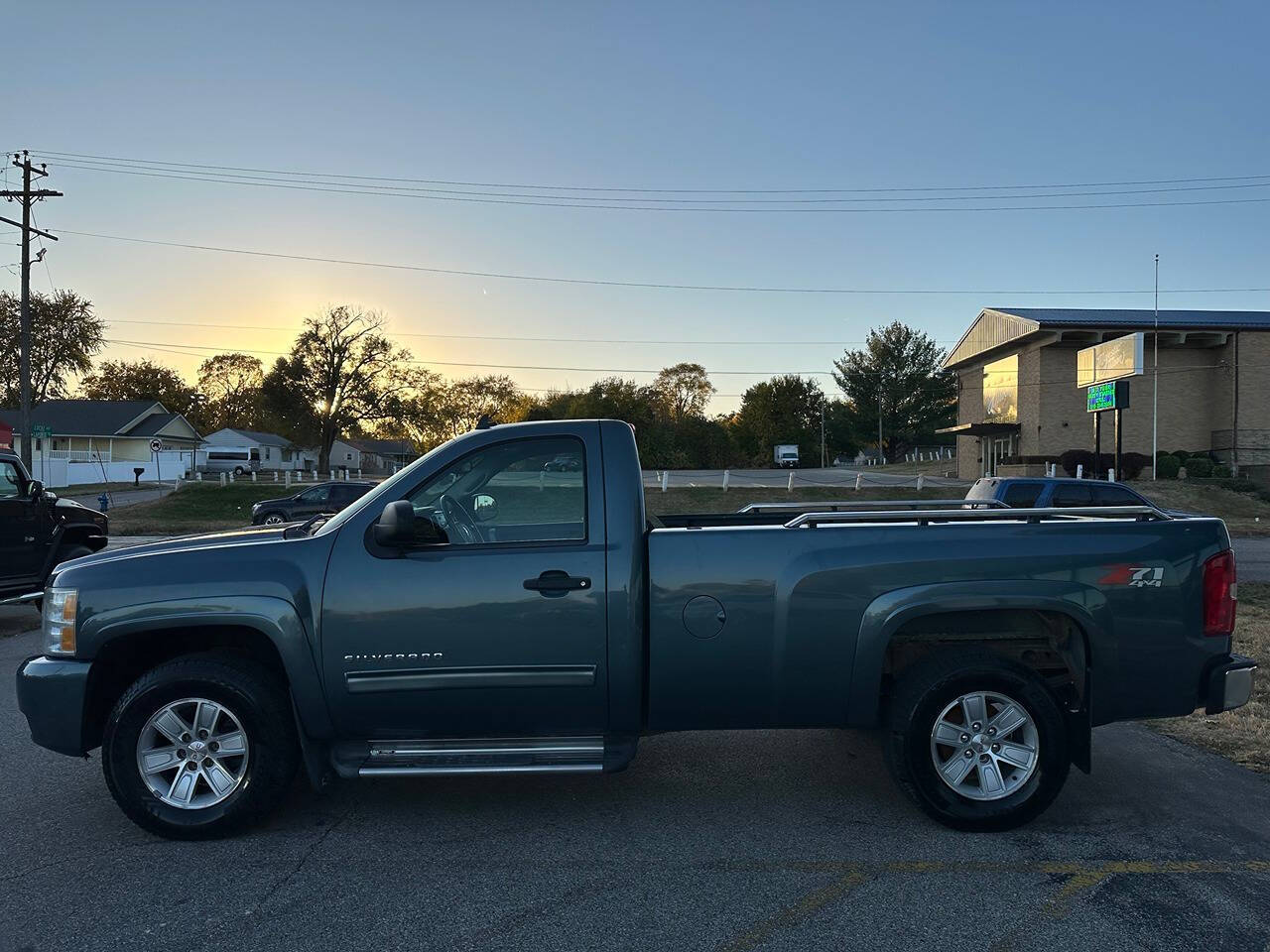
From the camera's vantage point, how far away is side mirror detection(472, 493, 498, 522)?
14.9 ft

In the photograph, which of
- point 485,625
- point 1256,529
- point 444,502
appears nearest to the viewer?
point 485,625

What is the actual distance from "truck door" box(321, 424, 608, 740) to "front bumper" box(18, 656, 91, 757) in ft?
4.00

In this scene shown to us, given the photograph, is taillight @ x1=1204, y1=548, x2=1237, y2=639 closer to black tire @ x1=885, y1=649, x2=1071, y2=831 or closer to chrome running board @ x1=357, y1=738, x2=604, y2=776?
black tire @ x1=885, y1=649, x2=1071, y2=831

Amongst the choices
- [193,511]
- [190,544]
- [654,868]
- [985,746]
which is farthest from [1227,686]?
[193,511]

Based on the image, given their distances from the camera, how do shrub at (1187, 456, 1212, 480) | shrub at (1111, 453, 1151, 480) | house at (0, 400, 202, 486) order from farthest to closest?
1. house at (0, 400, 202, 486)
2. shrub at (1187, 456, 1212, 480)
3. shrub at (1111, 453, 1151, 480)

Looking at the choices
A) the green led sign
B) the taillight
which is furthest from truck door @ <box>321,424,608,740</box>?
the green led sign

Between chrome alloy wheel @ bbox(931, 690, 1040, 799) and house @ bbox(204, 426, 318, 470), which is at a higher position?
house @ bbox(204, 426, 318, 470)

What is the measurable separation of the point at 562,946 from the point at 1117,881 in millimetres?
2332

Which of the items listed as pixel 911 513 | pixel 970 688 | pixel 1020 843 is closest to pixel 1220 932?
pixel 1020 843

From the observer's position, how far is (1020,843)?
429 centimetres

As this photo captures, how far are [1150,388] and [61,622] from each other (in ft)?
149

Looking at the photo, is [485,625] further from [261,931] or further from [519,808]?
[261,931]

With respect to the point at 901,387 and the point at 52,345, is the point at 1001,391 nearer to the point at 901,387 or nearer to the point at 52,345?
the point at 901,387

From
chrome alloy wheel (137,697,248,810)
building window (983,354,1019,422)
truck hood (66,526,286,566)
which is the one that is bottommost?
chrome alloy wheel (137,697,248,810)
